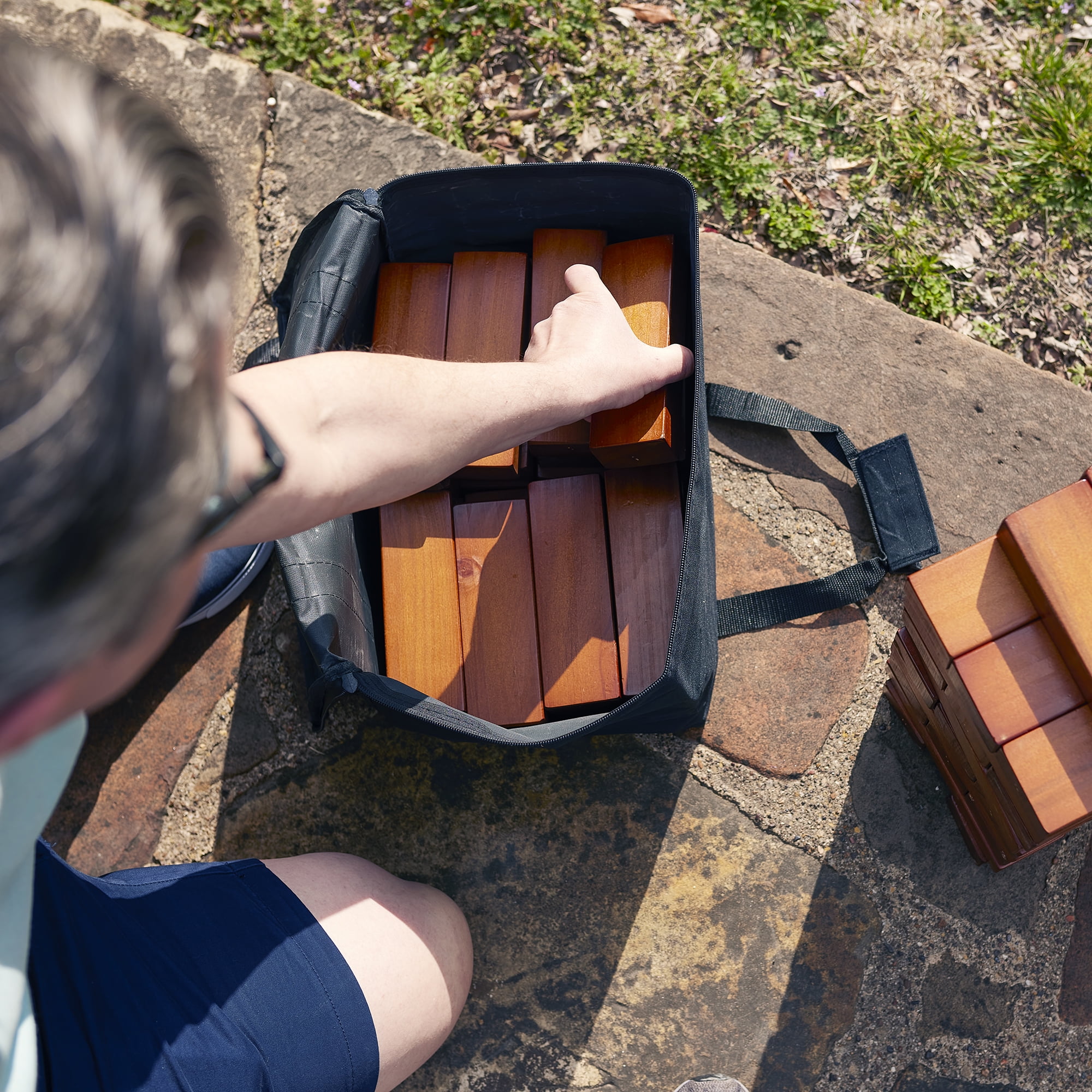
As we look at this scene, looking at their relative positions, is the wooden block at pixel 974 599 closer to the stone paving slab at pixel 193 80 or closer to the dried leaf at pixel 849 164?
the dried leaf at pixel 849 164

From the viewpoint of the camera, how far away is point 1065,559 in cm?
139

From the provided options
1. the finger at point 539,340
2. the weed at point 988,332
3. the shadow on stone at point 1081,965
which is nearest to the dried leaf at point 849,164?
the weed at point 988,332

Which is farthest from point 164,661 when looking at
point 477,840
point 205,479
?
point 205,479

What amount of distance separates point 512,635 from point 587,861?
24.9 inches

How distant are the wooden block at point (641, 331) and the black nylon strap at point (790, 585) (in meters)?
0.28

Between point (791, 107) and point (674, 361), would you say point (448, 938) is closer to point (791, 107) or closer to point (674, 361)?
point (674, 361)

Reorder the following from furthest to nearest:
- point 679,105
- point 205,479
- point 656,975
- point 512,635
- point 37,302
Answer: point 679,105 → point 656,975 → point 512,635 → point 205,479 → point 37,302

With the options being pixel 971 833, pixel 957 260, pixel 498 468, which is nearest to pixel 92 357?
pixel 498 468

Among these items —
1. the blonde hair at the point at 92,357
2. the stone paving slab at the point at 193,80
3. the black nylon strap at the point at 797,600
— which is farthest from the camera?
the stone paving slab at the point at 193,80

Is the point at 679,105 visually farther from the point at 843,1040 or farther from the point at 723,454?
the point at 843,1040

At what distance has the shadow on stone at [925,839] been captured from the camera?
193 centimetres

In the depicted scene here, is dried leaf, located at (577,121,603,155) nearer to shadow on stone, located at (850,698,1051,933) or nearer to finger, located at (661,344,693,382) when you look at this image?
finger, located at (661,344,693,382)

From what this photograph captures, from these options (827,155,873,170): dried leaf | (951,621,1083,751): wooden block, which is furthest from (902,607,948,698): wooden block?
(827,155,873,170): dried leaf

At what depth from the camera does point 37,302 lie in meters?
0.59
